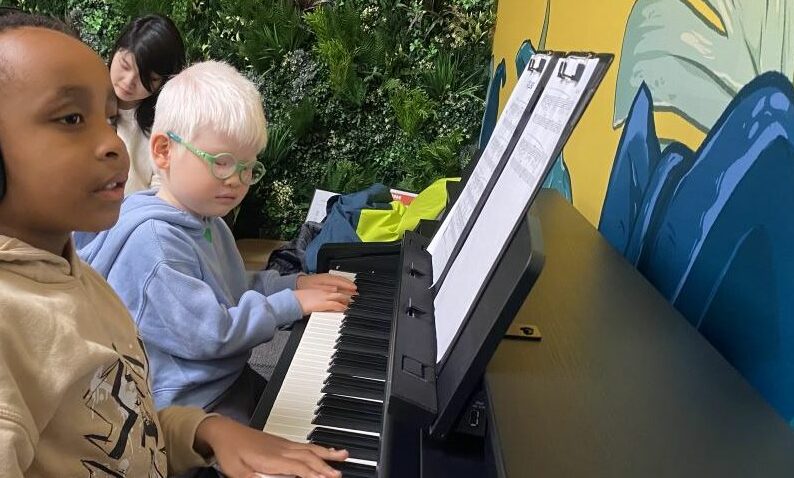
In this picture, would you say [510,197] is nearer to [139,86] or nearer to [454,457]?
[454,457]

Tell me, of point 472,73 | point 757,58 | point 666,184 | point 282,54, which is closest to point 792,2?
point 757,58

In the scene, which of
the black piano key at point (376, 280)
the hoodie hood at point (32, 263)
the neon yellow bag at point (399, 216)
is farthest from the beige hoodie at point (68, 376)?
the neon yellow bag at point (399, 216)

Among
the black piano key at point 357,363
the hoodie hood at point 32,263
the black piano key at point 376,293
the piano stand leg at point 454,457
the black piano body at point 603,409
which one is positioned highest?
the black piano body at point 603,409

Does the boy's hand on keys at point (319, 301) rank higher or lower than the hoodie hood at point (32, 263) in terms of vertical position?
lower

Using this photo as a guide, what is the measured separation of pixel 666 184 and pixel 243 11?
347cm

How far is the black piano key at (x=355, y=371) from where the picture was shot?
1.27m

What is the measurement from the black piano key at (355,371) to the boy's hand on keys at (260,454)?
8.9 inches

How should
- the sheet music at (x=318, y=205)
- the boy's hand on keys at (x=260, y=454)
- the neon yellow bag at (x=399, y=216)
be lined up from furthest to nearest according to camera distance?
the sheet music at (x=318, y=205)
the neon yellow bag at (x=399, y=216)
the boy's hand on keys at (x=260, y=454)

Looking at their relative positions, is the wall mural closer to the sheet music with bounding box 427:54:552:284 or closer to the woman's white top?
the sheet music with bounding box 427:54:552:284

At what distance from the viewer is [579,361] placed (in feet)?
2.96

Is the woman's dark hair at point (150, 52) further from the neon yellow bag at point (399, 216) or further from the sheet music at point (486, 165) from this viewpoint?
the sheet music at point (486, 165)

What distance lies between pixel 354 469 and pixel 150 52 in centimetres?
227

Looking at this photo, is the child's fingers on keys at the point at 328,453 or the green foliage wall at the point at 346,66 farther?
the green foliage wall at the point at 346,66

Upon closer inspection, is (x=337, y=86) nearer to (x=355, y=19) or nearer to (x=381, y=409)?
→ (x=355, y=19)
